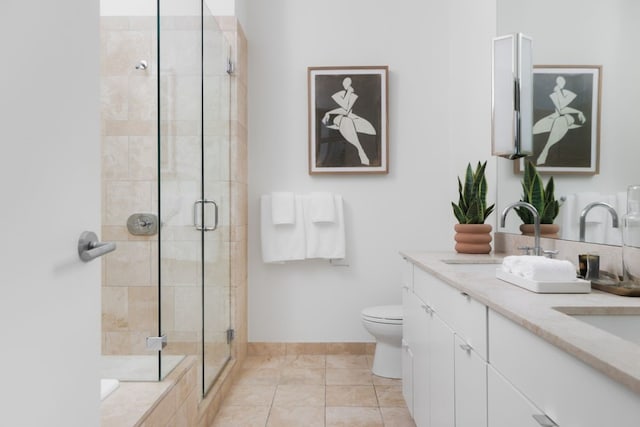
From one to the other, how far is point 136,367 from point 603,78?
6.61 feet

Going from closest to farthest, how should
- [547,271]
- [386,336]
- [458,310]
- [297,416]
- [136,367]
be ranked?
[547,271], [458,310], [136,367], [297,416], [386,336]

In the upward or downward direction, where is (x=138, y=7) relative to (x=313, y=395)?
upward

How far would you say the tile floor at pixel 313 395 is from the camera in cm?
217

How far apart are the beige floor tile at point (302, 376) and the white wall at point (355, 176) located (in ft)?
1.06

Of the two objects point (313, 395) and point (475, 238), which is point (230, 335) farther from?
point (475, 238)

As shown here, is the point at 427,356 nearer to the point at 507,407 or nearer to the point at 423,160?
the point at 507,407

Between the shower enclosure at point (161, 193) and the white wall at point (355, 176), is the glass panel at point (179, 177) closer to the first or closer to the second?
the shower enclosure at point (161, 193)

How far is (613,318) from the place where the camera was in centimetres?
106

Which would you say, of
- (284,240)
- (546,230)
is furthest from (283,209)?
(546,230)

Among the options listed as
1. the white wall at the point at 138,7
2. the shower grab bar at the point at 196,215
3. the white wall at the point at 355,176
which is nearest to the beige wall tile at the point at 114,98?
the white wall at the point at 138,7

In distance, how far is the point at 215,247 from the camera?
7.82ft

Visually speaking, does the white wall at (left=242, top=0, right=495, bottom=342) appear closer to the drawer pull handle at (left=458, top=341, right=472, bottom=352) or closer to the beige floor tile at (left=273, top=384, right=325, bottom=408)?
the beige floor tile at (left=273, top=384, right=325, bottom=408)

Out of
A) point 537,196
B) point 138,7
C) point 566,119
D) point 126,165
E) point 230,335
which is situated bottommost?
point 230,335

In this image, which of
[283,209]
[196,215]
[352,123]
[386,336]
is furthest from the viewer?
[352,123]
